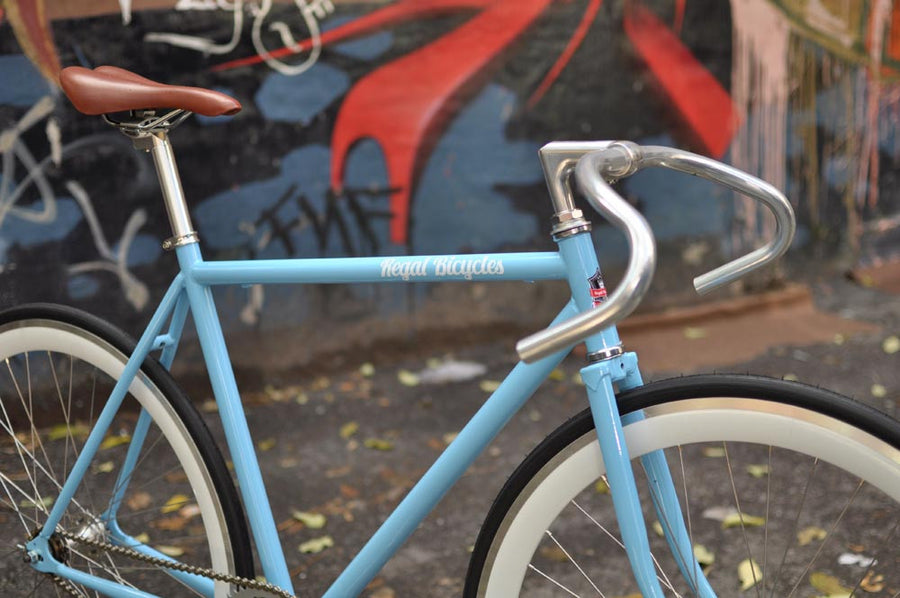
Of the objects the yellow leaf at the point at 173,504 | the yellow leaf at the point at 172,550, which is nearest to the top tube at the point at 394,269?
the yellow leaf at the point at 173,504

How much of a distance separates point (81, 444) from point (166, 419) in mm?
321

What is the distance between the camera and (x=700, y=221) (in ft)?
16.9

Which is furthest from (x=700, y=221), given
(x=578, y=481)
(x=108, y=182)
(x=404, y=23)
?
(x=578, y=481)

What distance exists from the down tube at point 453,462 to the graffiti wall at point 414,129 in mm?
2516

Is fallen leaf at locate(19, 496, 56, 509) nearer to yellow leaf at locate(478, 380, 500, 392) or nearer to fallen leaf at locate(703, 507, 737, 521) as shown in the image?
fallen leaf at locate(703, 507, 737, 521)

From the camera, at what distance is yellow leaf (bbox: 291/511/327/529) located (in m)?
3.17

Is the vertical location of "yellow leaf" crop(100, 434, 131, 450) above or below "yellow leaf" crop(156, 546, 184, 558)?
below

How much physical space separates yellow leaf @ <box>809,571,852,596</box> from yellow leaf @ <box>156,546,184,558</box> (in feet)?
6.42

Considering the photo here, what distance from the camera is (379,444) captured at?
3750 mm

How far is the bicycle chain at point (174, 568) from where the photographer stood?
187 centimetres

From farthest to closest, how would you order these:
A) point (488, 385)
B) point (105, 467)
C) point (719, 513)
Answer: point (488, 385) → point (719, 513) → point (105, 467)

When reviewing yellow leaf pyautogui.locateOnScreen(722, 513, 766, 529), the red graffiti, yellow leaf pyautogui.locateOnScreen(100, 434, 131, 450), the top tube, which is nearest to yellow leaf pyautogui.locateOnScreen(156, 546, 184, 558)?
yellow leaf pyautogui.locateOnScreen(100, 434, 131, 450)

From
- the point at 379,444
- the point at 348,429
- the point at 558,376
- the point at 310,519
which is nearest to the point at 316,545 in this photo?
the point at 310,519

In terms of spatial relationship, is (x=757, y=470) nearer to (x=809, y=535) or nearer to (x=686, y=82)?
(x=809, y=535)
